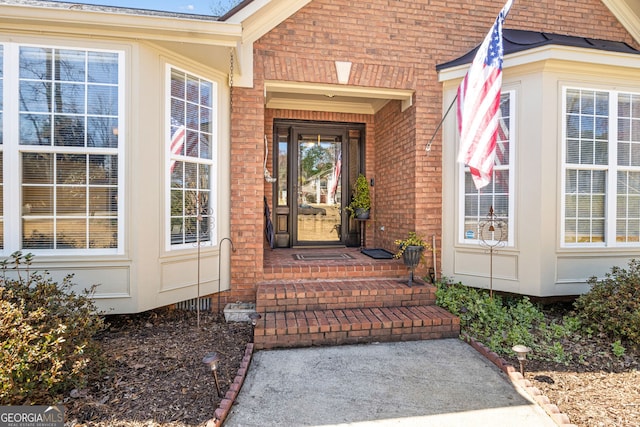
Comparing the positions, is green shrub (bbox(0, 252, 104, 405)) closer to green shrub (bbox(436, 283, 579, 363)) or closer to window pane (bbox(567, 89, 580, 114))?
green shrub (bbox(436, 283, 579, 363))

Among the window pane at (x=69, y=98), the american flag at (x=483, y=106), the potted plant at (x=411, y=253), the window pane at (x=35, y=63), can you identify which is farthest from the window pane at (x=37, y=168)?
the american flag at (x=483, y=106)

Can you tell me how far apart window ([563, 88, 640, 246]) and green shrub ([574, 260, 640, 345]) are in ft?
2.22

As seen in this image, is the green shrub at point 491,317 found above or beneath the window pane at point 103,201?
beneath

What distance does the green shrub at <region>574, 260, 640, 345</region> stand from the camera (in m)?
3.43

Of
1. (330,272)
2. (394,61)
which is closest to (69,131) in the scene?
(330,272)

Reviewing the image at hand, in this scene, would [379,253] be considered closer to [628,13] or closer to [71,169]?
[71,169]

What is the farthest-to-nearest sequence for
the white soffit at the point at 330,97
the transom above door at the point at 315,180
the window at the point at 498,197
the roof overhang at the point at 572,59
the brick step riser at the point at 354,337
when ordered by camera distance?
the transom above door at the point at 315,180 < the white soffit at the point at 330,97 < the window at the point at 498,197 < the roof overhang at the point at 572,59 < the brick step riser at the point at 354,337

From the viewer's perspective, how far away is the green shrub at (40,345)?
2.12m

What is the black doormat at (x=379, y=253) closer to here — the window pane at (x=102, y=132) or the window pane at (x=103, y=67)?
the window pane at (x=102, y=132)

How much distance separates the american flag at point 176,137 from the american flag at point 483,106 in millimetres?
3498

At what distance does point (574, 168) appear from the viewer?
4418 mm

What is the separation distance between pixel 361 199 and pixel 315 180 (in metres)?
1.04

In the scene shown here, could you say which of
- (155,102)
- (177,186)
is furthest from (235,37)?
(177,186)

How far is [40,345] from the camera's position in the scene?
90.7 inches
